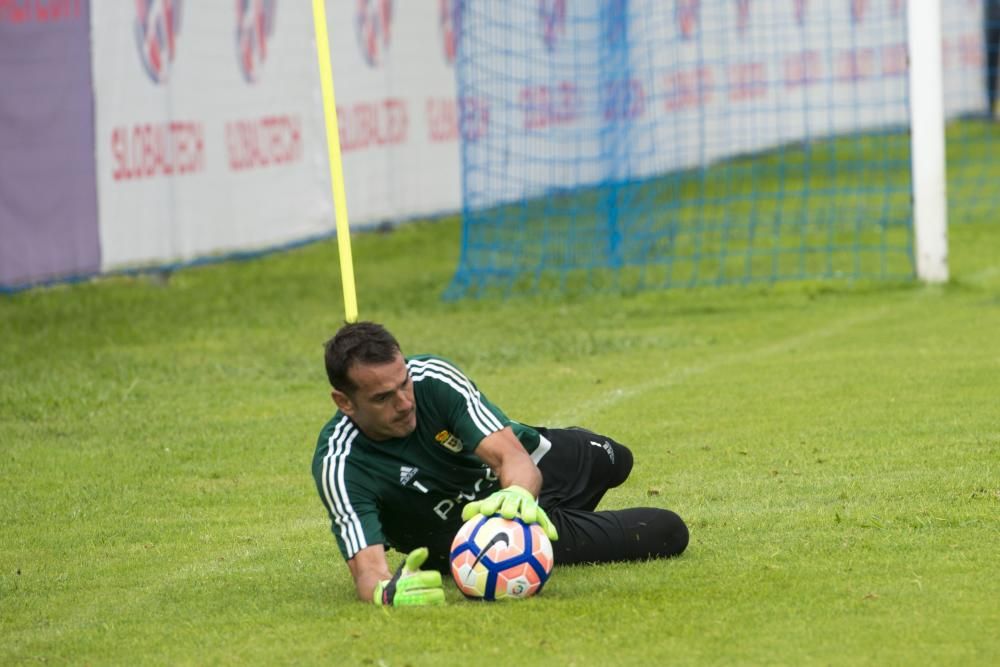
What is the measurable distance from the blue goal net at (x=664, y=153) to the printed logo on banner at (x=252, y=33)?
6.68 ft

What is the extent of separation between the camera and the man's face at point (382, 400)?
214 inches

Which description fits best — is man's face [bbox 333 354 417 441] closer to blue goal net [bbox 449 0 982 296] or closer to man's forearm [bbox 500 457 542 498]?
man's forearm [bbox 500 457 542 498]

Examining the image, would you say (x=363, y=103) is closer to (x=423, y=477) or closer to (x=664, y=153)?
(x=664, y=153)

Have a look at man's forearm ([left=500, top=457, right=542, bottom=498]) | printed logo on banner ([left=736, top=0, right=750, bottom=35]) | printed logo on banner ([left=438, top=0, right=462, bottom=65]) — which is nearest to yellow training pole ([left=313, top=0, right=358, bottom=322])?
man's forearm ([left=500, top=457, right=542, bottom=498])

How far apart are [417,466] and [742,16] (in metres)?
18.2

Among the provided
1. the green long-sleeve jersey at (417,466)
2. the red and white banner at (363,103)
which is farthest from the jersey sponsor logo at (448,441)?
the red and white banner at (363,103)

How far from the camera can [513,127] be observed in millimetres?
18359

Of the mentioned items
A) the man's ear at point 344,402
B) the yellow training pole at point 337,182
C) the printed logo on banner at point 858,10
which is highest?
the printed logo on banner at point 858,10

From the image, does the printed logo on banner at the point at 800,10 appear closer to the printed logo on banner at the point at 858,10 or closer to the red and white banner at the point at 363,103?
the red and white banner at the point at 363,103

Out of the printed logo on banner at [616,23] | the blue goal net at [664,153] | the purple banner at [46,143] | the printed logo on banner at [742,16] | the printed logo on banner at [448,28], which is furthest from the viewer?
the printed logo on banner at [742,16]

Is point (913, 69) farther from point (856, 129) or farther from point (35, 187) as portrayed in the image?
point (856, 129)

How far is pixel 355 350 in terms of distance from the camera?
5.45 meters

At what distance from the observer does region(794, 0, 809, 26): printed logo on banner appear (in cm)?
2375

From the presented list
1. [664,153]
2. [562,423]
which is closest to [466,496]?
[562,423]
